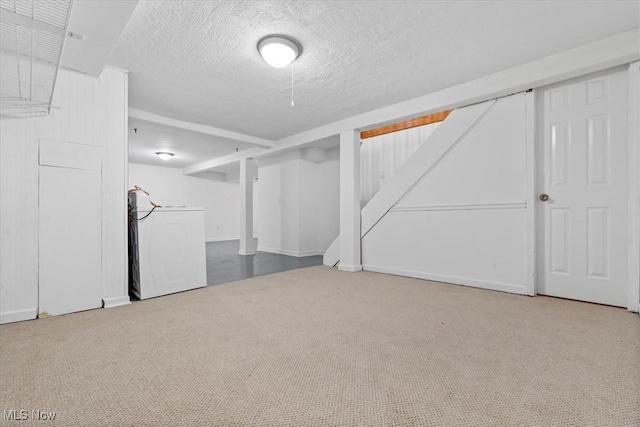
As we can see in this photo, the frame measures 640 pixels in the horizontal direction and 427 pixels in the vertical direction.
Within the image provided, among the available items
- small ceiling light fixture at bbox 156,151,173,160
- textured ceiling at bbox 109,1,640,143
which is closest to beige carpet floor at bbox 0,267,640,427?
textured ceiling at bbox 109,1,640,143

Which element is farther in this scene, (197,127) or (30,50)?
(197,127)

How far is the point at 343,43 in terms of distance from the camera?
2369 mm

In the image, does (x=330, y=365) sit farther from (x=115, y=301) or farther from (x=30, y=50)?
(x=30, y=50)

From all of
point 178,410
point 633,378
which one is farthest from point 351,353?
point 633,378

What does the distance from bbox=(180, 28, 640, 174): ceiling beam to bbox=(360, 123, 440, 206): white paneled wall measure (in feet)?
2.04

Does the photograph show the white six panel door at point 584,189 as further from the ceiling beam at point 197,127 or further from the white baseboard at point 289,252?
the ceiling beam at point 197,127

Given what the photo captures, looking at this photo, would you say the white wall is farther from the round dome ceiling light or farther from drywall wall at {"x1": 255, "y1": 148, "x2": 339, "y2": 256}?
the round dome ceiling light

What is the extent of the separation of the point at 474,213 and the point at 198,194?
27.7 ft

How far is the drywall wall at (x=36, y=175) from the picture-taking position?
226 cm

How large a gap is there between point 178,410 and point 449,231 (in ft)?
10.8

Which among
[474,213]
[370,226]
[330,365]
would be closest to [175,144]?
[370,226]

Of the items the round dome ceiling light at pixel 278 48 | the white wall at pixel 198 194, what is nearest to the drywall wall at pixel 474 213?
the round dome ceiling light at pixel 278 48

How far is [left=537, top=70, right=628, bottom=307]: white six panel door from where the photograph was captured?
2.52 metres

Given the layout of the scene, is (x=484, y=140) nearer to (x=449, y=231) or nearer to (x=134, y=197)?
(x=449, y=231)
